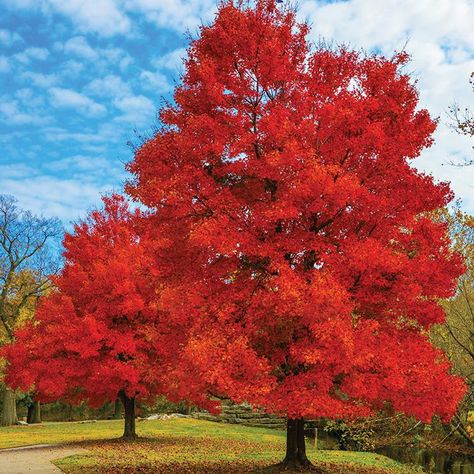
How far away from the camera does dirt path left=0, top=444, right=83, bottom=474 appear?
17605 millimetres

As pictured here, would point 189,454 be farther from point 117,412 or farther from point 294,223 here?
point 117,412

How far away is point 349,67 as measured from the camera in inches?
595

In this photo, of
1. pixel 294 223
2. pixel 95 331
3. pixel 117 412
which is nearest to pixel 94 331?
pixel 95 331

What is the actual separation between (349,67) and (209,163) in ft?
14.8

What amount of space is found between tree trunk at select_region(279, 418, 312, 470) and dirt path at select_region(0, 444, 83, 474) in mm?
6923

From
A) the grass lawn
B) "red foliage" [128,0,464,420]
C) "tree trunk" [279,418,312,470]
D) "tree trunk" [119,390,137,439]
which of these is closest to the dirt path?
the grass lawn

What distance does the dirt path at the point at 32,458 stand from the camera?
57.8 feet

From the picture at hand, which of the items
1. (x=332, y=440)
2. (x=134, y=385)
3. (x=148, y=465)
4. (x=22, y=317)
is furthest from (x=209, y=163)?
(x=22, y=317)

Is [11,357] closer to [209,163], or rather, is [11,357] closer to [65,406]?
[209,163]

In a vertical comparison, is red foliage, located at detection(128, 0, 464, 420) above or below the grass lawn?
above

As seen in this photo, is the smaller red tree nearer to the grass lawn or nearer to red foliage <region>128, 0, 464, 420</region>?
the grass lawn

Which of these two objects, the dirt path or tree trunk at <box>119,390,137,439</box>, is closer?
the dirt path

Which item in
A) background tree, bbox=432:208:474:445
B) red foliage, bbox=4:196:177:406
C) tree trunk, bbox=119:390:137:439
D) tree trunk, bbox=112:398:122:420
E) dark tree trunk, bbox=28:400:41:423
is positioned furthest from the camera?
tree trunk, bbox=112:398:122:420

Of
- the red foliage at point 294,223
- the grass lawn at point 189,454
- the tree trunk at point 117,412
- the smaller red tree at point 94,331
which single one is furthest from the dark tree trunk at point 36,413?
the red foliage at point 294,223
